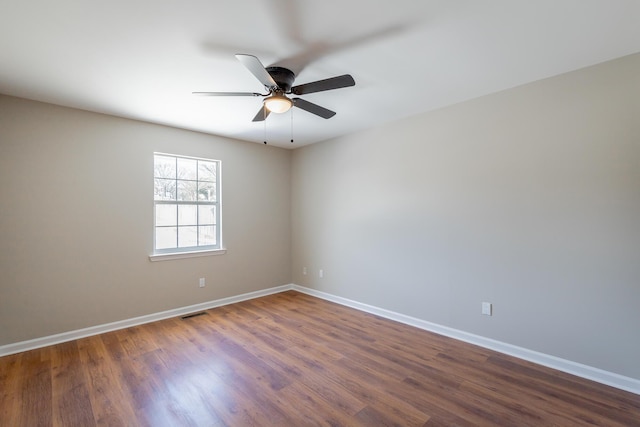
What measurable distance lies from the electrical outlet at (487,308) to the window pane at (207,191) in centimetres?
378

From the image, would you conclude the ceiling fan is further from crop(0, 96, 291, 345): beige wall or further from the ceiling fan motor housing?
crop(0, 96, 291, 345): beige wall

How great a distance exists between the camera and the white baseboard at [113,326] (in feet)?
9.12

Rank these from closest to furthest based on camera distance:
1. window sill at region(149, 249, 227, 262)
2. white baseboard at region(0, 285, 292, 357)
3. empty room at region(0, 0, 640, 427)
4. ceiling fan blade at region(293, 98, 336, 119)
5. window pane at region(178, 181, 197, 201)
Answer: empty room at region(0, 0, 640, 427), ceiling fan blade at region(293, 98, 336, 119), white baseboard at region(0, 285, 292, 357), window sill at region(149, 249, 227, 262), window pane at region(178, 181, 197, 201)

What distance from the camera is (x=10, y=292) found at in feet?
9.05

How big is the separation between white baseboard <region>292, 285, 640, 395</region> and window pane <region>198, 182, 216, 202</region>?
2.79 m

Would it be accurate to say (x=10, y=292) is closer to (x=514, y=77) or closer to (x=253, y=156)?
(x=253, y=156)

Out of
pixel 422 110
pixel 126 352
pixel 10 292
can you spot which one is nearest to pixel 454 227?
pixel 422 110

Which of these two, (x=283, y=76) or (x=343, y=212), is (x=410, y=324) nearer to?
(x=343, y=212)

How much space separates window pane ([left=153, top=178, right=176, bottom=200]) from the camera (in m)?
3.72

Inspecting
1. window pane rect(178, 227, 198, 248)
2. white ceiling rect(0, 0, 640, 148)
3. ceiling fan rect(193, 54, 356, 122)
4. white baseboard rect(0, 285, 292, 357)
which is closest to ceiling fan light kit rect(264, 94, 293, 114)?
ceiling fan rect(193, 54, 356, 122)

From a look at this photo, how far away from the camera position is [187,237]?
404 cm

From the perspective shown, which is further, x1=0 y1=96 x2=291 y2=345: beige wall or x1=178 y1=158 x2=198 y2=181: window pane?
x1=178 y1=158 x2=198 y2=181: window pane

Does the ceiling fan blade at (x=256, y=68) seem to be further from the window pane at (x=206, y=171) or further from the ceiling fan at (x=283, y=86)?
the window pane at (x=206, y=171)

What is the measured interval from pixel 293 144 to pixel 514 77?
3.20 meters
